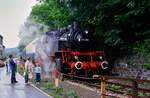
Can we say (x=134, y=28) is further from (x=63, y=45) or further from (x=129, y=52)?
(x=63, y=45)

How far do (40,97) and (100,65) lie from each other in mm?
9989

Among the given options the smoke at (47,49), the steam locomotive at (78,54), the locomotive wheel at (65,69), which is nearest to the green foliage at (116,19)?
the steam locomotive at (78,54)

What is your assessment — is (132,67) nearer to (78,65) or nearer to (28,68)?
(78,65)

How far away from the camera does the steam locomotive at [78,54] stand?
96.3 feet

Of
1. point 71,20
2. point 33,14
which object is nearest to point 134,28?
point 71,20

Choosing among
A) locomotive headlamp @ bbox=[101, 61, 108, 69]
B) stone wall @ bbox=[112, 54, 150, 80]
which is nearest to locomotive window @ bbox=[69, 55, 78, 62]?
locomotive headlamp @ bbox=[101, 61, 108, 69]

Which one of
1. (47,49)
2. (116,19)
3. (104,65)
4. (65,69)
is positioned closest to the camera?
(116,19)

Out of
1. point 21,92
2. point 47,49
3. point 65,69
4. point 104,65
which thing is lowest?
point 21,92

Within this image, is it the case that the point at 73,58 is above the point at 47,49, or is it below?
below

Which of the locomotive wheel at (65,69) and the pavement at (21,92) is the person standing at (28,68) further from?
the pavement at (21,92)

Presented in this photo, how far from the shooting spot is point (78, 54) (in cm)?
2978

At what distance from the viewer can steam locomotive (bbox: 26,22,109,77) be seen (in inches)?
1155

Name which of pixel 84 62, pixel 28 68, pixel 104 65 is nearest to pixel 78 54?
pixel 84 62

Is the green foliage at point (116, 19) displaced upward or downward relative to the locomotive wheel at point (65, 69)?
upward
